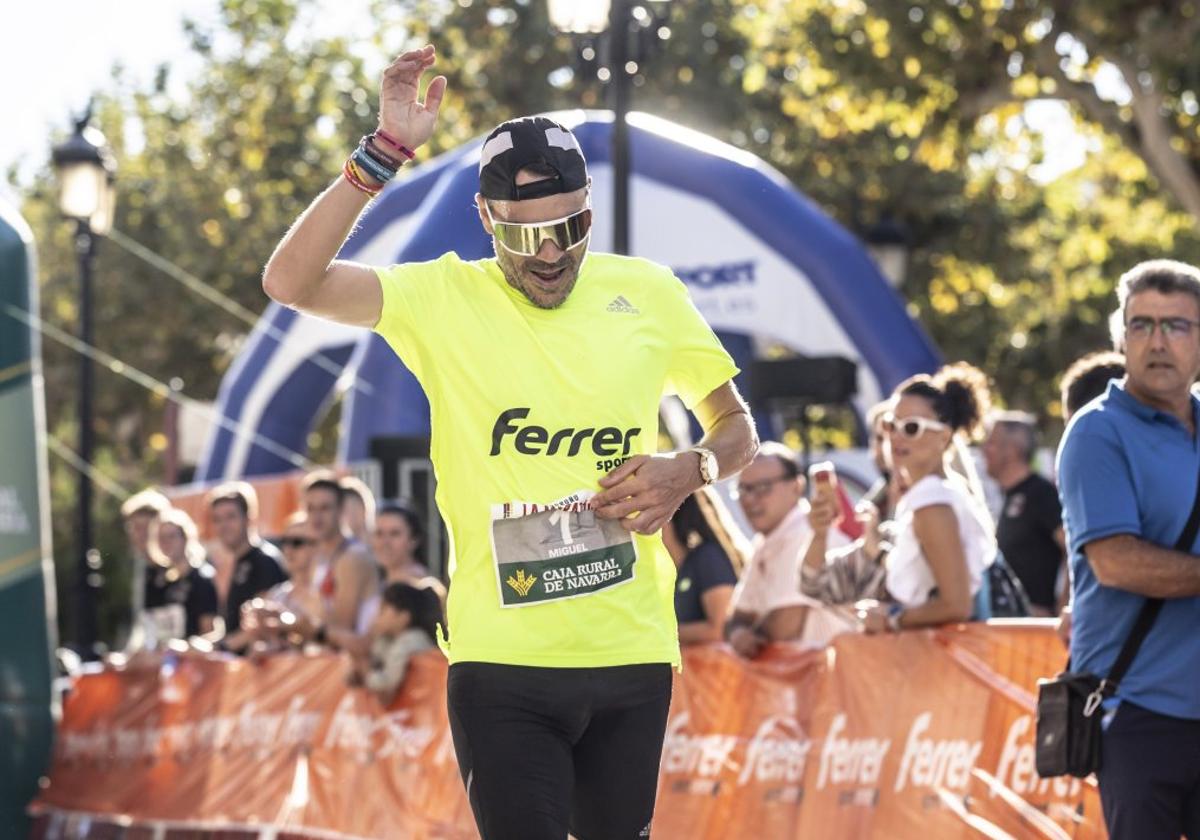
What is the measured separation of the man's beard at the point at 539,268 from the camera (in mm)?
4496

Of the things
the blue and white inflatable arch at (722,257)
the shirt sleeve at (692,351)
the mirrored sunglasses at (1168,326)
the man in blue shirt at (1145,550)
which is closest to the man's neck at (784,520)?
the man in blue shirt at (1145,550)

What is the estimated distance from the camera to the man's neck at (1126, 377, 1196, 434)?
514 centimetres

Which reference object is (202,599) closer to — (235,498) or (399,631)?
(235,498)

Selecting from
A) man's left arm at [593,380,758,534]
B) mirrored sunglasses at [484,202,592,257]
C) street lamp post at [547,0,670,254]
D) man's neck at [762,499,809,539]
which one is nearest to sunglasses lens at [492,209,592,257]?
mirrored sunglasses at [484,202,592,257]

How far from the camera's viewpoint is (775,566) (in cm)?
796

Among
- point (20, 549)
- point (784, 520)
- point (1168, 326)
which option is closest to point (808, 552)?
point (784, 520)

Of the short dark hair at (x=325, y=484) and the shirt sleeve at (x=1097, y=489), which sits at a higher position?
the shirt sleeve at (x=1097, y=489)

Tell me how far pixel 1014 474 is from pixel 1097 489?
4.74m

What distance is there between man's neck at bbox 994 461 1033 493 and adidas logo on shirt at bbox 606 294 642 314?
535 centimetres

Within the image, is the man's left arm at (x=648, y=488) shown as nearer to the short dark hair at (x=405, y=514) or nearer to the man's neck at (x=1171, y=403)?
the man's neck at (x=1171, y=403)

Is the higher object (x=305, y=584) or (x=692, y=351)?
(x=692, y=351)

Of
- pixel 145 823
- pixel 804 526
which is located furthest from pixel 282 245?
pixel 145 823

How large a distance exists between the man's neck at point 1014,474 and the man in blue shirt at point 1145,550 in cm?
449

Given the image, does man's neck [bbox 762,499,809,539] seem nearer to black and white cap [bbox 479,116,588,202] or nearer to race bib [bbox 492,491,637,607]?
race bib [bbox 492,491,637,607]
